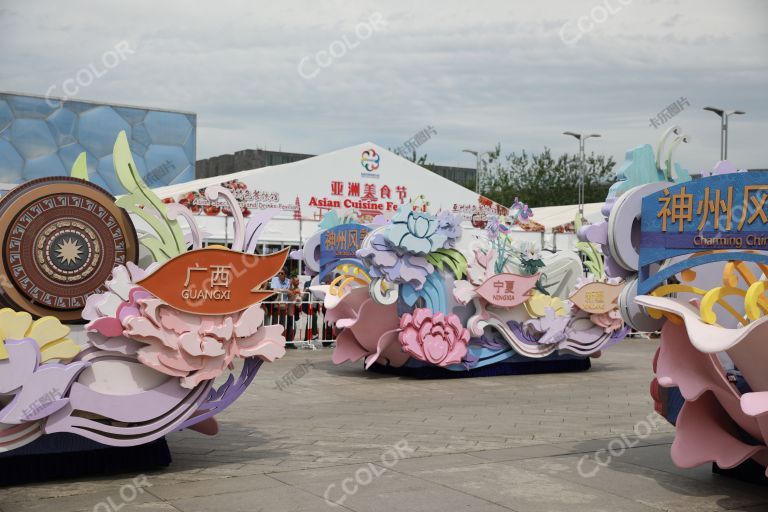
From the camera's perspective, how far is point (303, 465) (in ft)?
24.3

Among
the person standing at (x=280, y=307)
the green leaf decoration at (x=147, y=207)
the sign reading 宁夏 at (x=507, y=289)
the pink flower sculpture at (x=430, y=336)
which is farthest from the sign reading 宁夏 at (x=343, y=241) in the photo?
the green leaf decoration at (x=147, y=207)

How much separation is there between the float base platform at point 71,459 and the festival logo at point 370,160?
1555 centimetres

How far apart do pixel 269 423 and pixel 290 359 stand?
5.78m

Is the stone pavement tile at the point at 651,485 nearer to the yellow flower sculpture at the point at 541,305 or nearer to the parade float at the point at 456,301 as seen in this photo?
the parade float at the point at 456,301

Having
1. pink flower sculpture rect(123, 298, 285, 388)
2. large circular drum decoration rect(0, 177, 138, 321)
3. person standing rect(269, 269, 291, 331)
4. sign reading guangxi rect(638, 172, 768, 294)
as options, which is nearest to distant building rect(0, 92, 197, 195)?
person standing rect(269, 269, 291, 331)

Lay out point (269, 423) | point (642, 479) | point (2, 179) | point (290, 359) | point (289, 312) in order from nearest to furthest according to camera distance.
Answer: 1. point (642, 479)
2. point (269, 423)
3. point (290, 359)
4. point (289, 312)
5. point (2, 179)

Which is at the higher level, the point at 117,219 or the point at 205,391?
the point at 117,219

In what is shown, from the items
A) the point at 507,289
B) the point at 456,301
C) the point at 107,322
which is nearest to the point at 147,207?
the point at 107,322

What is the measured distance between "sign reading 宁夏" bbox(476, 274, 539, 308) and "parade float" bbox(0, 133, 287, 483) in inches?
236

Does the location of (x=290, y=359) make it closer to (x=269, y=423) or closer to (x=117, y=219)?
(x=269, y=423)

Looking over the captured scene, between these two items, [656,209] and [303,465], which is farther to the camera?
[303,465]

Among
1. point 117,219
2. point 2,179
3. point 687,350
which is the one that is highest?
point 2,179

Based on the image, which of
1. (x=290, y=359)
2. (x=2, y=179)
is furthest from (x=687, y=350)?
(x=2, y=179)

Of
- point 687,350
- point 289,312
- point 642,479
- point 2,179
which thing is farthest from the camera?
point 2,179
